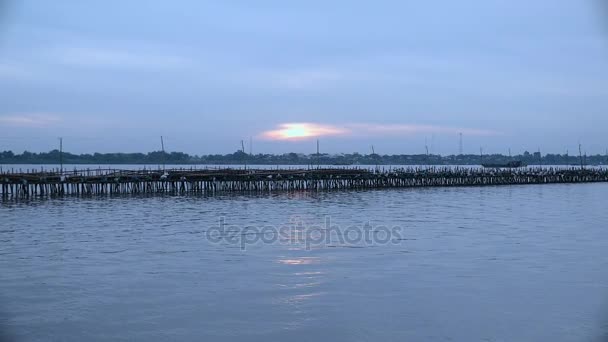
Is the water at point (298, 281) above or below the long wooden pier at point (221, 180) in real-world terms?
below

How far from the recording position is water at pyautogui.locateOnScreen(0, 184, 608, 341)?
1038cm

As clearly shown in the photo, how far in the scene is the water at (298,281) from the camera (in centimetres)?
1038

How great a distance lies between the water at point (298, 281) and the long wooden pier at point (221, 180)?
15790 millimetres

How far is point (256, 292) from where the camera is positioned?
42.1 ft

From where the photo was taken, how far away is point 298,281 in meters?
13.9

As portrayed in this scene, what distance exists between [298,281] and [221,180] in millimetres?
34899

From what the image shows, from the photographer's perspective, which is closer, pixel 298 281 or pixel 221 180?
pixel 298 281

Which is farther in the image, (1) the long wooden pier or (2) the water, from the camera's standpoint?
(1) the long wooden pier

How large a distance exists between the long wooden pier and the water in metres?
15.8

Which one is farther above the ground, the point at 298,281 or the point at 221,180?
the point at 221,180

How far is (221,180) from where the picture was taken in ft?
158

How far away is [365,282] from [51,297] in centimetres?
691

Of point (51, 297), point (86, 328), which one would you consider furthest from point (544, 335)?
point (51, 297)

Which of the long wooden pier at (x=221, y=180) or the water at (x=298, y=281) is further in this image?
the long wooden pier at (x=221, y=180)
